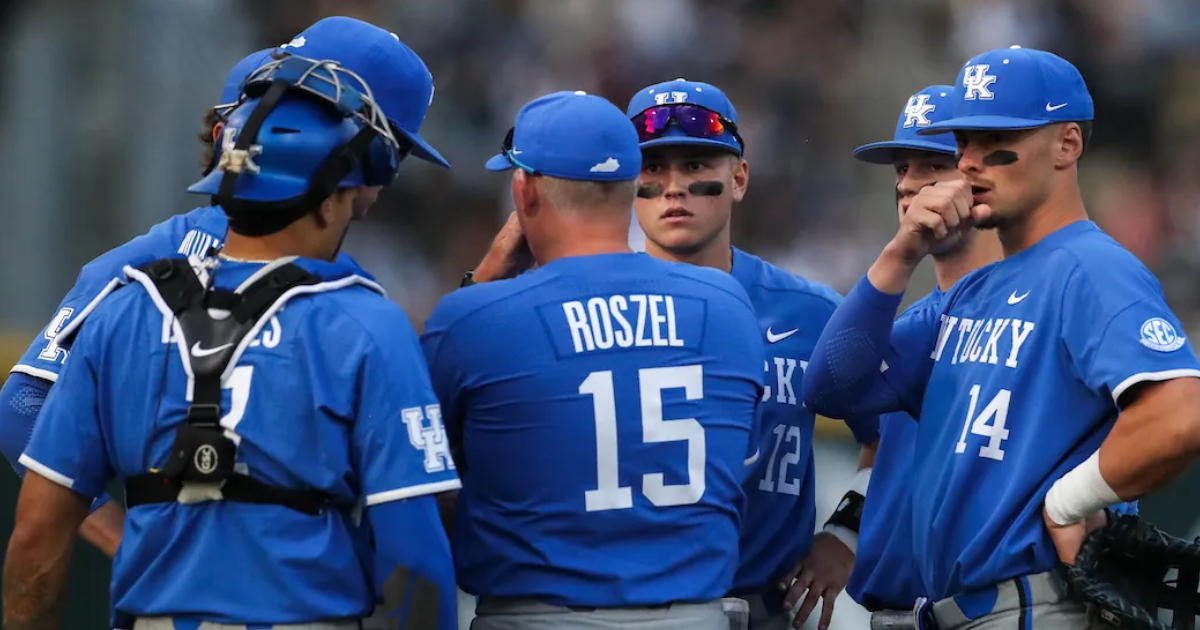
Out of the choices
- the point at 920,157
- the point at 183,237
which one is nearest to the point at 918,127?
the point at 920,157

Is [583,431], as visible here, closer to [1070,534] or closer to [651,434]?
[651,434]

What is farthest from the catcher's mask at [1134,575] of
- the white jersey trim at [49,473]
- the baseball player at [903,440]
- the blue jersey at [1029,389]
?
the white jersey trim at [49,473]

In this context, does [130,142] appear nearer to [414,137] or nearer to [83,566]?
[83,566]

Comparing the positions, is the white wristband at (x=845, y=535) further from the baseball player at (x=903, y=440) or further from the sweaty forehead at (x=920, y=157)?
the sweaty forehead at (x=920, y=157)

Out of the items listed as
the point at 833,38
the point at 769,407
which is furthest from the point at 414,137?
the point at 833,38

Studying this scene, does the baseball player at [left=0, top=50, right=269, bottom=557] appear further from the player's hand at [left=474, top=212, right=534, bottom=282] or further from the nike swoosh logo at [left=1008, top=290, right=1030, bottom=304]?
the nike swoosh logo at [left=1008, top=290, right=1030, bottom=304]

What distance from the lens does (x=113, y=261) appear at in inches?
172

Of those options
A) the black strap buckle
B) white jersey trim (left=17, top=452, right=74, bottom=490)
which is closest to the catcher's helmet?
the black strap buckle

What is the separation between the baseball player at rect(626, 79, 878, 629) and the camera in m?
5.00

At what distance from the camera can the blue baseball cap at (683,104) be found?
517 cm

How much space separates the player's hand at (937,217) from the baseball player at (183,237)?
131cm

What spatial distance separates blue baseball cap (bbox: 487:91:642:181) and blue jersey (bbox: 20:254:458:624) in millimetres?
717

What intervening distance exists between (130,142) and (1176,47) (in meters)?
6.95

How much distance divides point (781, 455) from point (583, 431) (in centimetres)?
145
